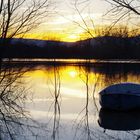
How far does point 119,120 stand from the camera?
15.5 meters

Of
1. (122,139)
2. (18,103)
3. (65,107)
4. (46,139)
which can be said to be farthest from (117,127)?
(18,103)

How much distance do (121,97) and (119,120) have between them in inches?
87.7

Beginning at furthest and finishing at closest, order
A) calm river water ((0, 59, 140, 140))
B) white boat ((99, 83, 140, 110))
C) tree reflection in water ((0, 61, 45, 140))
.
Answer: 1. white boat ((99, 83, 140, 110))
2. calm river water ((0, 59, 140, 140))
3. tree reflection in water ((0, 61, 45, 140))

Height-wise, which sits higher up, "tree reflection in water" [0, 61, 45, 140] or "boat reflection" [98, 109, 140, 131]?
"tree reflection in water" [0, 61, 45, 140]

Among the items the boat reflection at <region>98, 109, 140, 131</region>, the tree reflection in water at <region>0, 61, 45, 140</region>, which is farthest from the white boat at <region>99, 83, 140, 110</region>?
the tree reflection in water at <region>0, 61, 45, 140</region>

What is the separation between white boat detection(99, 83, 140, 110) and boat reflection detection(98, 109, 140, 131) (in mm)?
239

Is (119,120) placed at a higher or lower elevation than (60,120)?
lower

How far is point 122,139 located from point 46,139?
1998 mm

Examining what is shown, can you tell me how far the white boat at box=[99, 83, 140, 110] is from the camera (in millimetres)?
17500

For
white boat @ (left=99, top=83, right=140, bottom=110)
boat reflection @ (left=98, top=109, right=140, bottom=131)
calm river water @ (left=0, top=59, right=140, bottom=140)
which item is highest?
white boat @ (left=99, top=83, right=140, bottom=110)

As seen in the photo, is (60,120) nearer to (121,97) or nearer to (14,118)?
(14,118)

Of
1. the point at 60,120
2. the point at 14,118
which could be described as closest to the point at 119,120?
the point at 60,120

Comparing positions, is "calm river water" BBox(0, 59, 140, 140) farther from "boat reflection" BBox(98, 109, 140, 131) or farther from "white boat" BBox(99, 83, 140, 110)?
"white boat" BBox(99, 83, 140, 110)

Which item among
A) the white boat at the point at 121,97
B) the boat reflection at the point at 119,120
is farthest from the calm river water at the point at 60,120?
the white boat at the point at 121,97
